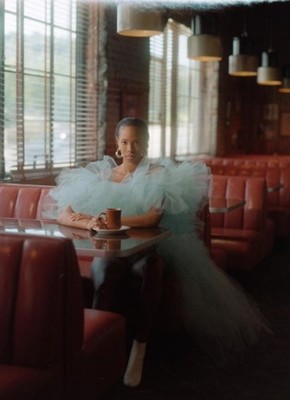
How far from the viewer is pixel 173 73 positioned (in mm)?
8750

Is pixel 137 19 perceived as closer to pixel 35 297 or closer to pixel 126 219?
pixel 126 219

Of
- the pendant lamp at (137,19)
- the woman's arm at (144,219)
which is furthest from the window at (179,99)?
the woman's arm at (144,219)

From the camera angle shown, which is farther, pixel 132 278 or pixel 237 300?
pixel 237 300

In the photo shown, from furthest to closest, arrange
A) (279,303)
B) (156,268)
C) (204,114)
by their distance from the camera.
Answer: (204,114), (279,303), (156,268)

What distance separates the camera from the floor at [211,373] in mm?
3023

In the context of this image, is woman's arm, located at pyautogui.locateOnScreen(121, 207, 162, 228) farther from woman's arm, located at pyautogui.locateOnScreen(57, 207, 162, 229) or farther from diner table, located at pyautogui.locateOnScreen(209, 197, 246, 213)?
diner table, located at pyautogui.locateOnScreen(209, 197, 246, 213)

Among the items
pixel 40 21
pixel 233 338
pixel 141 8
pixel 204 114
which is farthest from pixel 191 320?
pixel 204 114

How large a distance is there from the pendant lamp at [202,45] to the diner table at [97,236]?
2616 mm

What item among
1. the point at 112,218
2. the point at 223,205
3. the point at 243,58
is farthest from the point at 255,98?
the point at 112,218

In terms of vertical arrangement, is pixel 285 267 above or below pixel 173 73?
below

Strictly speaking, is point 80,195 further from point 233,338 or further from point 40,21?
point 40,21

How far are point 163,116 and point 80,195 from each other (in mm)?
5284

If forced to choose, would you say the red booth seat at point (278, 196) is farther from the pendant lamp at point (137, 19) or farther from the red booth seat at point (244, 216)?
the pendant lamp at point (137, 19)

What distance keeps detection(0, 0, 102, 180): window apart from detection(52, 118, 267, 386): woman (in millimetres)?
1811
